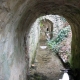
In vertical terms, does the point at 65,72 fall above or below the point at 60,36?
below

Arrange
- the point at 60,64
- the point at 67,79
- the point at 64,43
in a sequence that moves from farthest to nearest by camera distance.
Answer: the point at 64,43 → the point at 60,64 → the point at 67,79

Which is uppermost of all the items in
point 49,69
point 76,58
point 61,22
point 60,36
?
point 61,22

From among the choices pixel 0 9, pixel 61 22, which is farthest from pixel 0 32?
pixel 61 22

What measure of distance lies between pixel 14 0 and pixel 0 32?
0.50 m

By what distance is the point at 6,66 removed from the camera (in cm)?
321

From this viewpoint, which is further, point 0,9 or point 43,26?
point 43,26

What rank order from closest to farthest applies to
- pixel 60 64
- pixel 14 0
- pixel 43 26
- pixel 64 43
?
1. pixel 14 0
2. pixel 60 64
3. pixel 64 43
4. pixel 43 26

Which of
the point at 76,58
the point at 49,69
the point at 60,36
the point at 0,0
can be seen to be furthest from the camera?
the point at 60,36

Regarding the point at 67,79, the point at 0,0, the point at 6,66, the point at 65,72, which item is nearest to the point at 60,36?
the point at 65,72

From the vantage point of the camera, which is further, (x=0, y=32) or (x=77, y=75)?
(x=77, y=75)

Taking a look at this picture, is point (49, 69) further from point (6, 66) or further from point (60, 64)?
point (6, 66)

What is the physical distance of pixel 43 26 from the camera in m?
21.6

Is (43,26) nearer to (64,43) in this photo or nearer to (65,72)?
(64,43)

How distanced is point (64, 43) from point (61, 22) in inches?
204
